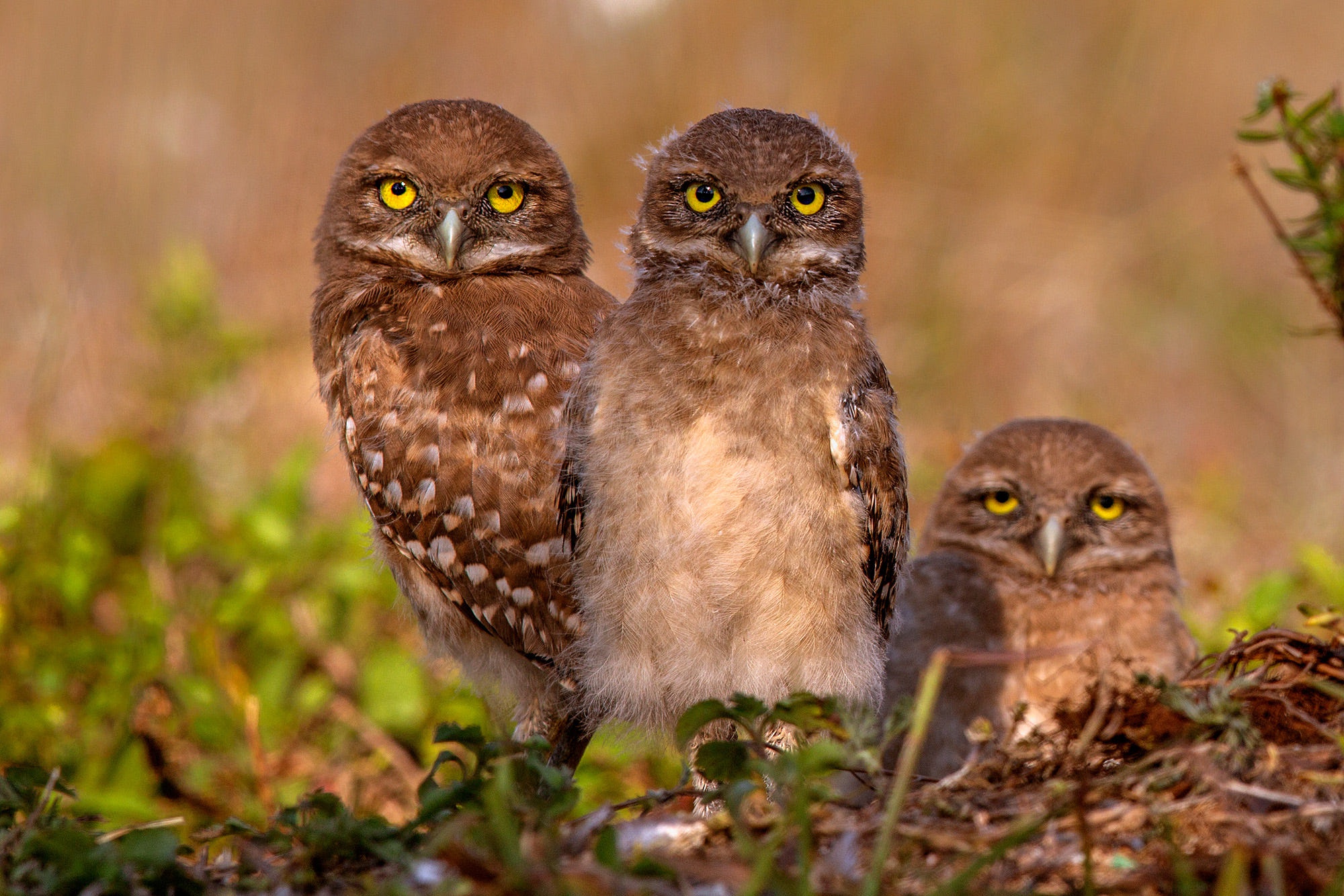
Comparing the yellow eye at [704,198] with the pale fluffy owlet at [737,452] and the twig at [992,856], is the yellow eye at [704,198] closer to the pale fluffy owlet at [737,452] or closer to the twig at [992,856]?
the pale fluffy owlet at [737,452]

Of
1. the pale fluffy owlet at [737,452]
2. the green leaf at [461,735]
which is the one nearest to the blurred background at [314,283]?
the pale fluffy owlet at [737,452]

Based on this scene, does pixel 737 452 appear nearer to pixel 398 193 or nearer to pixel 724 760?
pixel 724 760

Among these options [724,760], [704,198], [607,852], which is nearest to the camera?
[607,852]

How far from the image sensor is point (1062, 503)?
14.1 ft

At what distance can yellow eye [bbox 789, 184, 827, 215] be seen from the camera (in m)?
3.26

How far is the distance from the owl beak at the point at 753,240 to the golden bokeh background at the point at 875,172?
10.4 ft

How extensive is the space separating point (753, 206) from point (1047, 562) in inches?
68.5

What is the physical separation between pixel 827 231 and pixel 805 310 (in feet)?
0.88

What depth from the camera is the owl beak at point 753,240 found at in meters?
3.13

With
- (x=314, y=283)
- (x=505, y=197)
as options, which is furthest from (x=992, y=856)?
(x=314, y=283)

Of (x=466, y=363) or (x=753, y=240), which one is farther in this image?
(x=466, y=363)

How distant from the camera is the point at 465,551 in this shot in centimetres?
344

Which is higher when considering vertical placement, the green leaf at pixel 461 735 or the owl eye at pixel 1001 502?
the owl eye at pixel 1001 502

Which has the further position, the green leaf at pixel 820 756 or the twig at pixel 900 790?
the green leaf at pixel 820 756
